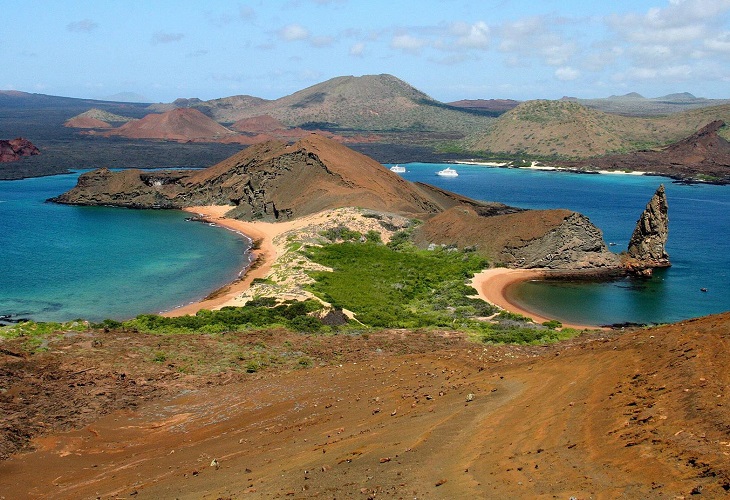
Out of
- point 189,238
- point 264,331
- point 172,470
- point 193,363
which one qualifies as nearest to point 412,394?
point 172,470

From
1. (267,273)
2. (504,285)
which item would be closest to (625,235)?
(504,285)

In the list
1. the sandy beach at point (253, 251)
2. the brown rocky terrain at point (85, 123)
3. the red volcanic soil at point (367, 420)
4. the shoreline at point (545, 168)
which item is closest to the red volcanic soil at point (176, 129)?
the brown rocky terrain at point (85, 123)

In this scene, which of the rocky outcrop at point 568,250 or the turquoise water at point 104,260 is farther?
the rocky outcrop at point 568,250

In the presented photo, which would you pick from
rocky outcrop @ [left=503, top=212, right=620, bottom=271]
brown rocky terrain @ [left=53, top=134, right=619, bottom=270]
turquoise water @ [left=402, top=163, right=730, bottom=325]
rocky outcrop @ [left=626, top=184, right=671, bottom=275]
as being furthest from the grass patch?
rocky outcrop @ [left=626, top=184, right=671, bottom=275]

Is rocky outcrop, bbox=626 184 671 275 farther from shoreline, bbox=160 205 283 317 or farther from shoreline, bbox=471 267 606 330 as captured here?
shoreline, bbox=160 205 283 317

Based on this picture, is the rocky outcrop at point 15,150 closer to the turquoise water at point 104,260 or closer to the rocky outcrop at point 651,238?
the turquoise water at point 104,260
